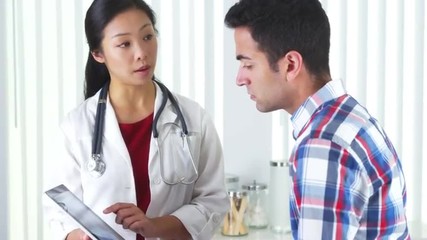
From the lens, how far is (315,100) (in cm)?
111

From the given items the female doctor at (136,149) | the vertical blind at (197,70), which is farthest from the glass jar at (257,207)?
the female doctor at (136,149)

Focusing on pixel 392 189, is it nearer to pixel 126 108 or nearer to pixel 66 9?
pixel 126 108

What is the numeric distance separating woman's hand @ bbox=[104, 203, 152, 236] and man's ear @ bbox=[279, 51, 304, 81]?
0.56 metres

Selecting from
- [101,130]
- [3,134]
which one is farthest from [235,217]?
[3,134]

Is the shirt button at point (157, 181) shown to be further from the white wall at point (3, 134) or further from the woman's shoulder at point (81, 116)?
the white wall at point (3, 134)

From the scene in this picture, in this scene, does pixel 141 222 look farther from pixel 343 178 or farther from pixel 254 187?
pixel 254 187

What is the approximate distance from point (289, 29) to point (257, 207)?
51.1 inches

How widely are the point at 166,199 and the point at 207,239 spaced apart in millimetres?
169

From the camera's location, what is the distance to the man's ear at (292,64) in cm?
115

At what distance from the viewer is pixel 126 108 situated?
1686 millimetres

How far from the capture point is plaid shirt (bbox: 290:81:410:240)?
0.98 m

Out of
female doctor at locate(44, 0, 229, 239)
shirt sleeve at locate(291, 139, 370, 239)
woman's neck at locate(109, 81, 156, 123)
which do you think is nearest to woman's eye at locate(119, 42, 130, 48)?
female doctor at locate(44, 0, 229, 239)

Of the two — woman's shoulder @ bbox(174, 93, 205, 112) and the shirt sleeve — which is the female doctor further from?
the shirt sleeve

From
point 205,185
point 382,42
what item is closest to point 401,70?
point 382,42
